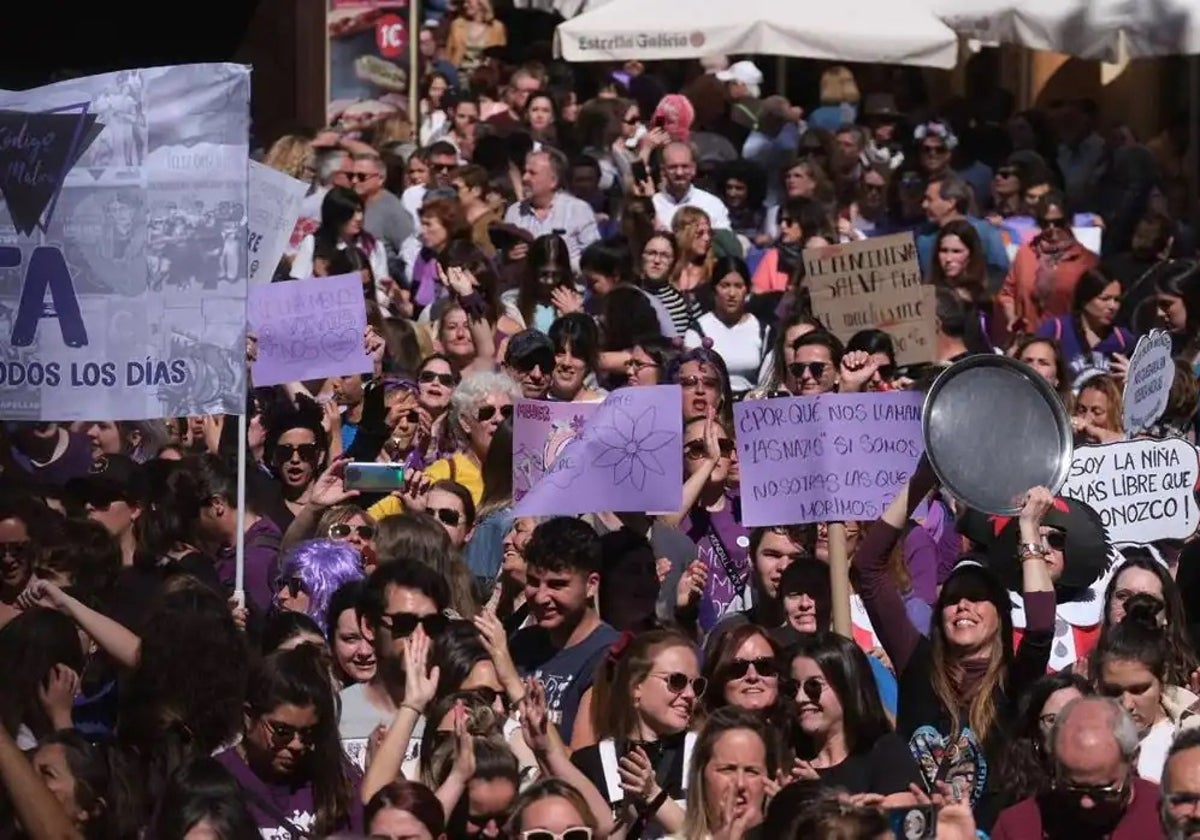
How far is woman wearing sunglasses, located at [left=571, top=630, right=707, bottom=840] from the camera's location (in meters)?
7.50

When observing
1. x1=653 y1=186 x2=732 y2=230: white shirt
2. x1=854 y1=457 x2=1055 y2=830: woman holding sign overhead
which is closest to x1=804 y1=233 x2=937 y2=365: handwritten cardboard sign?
x1=653 y1=186 x2=732 y2=230: white shirt

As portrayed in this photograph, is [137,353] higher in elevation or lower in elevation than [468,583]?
higher

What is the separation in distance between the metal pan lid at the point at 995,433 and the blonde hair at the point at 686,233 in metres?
5.54

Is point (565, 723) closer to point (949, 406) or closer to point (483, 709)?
point (483, 709)

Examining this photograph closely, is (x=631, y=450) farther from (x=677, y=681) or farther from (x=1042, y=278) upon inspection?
(x=1042, y=278)

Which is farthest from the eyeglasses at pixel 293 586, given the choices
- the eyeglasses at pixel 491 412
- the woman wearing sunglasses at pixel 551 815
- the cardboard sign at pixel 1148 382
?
the cardboard sign at pixel 1148 382

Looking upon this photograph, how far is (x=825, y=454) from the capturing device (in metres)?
9.05


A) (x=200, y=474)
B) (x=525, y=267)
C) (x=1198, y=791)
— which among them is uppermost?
(x=525, y=267)

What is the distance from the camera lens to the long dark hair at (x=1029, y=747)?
749cm

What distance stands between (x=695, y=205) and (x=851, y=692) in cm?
864

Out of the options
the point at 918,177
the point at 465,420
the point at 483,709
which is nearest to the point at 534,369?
the point at 465,420

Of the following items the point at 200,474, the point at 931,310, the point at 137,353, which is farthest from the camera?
the point at 931,310

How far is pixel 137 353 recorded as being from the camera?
29.4ft

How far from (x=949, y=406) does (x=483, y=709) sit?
5.69 ft
